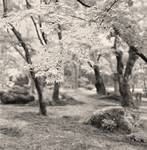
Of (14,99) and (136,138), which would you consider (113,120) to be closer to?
(136,138)

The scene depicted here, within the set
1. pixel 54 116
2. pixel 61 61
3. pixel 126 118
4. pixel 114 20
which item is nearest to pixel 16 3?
pixel 54 116

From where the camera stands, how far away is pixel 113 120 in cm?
1750

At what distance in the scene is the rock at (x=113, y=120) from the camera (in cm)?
1734

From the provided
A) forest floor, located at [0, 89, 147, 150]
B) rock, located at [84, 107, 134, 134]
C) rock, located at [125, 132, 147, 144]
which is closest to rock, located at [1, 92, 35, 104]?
forest floor, located at [0, 89, 147, 150]

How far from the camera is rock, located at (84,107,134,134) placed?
56.9ft

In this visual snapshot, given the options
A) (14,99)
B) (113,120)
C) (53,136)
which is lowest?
(53,136)

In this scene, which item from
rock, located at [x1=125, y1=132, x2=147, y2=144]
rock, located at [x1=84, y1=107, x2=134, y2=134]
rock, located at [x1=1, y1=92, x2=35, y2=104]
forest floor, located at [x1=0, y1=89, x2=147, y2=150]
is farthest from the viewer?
rock, located at [x1=1, y1=92, x2=35, y2=104]

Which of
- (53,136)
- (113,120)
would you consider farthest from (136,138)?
(53,136)

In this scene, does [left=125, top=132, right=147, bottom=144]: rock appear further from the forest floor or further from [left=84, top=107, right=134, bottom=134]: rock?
[left=84, top=107, right=134, bottom=134]: rock

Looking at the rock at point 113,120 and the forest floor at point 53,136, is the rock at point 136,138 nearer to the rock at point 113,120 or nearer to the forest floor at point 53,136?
the forest floor at point 53,136

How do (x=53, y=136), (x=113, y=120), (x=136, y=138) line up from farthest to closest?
(x=113, y=120), (x=136, y=138), (x=53, y=136)

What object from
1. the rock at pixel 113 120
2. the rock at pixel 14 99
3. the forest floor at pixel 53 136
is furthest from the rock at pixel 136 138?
the rock at pixel 14 99

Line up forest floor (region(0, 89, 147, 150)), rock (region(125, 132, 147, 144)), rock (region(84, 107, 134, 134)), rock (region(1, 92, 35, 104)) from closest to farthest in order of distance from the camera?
forest floor (region(0, 89, 147, 150)), rock (region(125, 132, 147, 144)), rock (region(84, 107, 134, 134)), rock (region(1, 92, 35, 104))

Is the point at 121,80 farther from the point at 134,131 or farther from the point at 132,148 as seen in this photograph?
the point at 132,148
